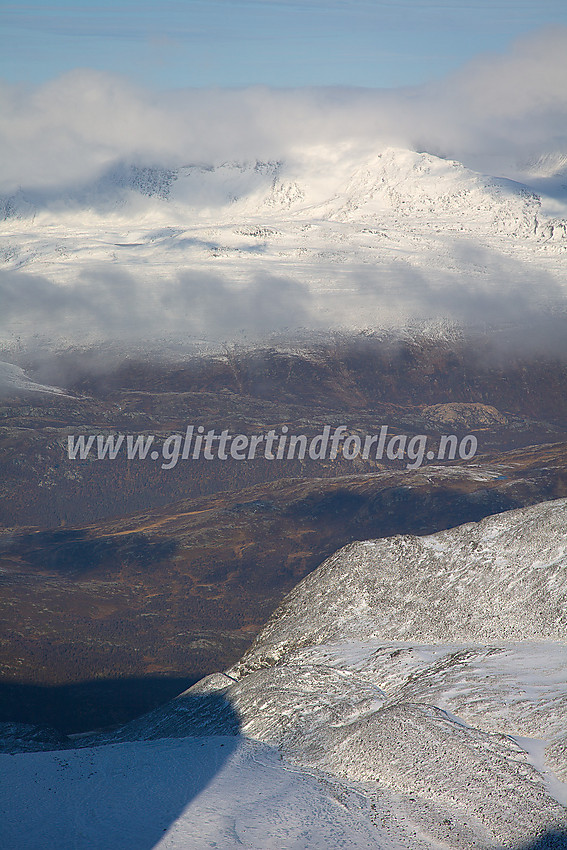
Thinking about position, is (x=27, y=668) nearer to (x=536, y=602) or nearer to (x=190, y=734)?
(x=190, y=734)

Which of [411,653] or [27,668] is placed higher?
[411,653]

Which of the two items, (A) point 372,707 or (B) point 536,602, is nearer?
(A) point 372,707

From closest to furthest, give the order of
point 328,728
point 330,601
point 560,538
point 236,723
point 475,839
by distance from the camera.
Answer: point 475,839 → point 328,728 → point 236,723 → point 560,538 → point 330,601

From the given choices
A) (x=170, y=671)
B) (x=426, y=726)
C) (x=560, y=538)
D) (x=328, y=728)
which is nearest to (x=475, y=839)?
(x=426, y=726)

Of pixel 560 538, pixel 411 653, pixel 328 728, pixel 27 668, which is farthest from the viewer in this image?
pixel 27 668

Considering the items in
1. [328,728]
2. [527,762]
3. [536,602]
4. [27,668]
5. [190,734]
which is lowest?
[27,668]

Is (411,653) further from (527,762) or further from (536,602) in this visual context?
(527,762)
